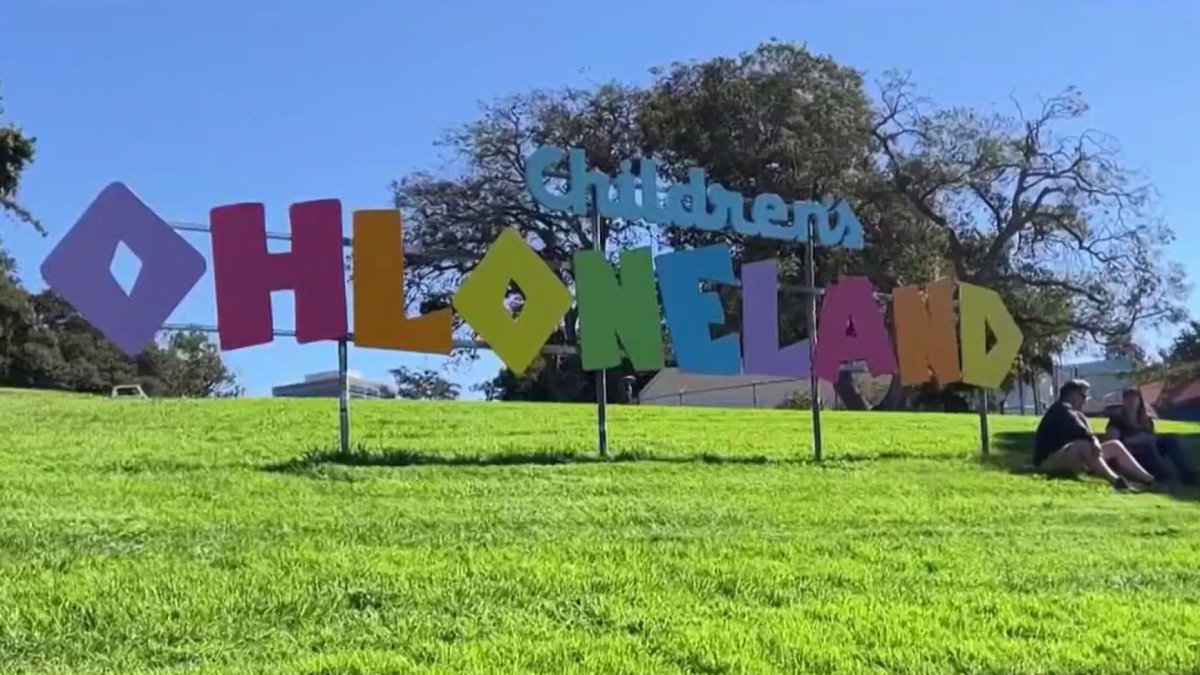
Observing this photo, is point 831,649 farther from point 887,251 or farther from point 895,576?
point 887,251

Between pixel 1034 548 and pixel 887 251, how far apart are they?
30958 mm

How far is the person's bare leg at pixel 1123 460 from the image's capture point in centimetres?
1239

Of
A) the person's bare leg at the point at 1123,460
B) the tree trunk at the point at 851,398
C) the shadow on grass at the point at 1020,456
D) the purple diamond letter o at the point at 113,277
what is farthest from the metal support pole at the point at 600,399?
the tree trunk at the point at 851,398

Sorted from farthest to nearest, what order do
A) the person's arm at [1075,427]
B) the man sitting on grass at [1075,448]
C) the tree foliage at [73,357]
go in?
the tree foliage at [73,357], the person's arm at [1075,427], the man sitting on grass at [1075,448]

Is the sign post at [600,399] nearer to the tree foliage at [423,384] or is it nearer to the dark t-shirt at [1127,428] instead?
the dark t-shirt at [1127,428]

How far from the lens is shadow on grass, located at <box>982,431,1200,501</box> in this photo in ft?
39.9

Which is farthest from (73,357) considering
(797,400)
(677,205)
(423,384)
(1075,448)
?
(1075,448)

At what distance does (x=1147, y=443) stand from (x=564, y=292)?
593 centimetres

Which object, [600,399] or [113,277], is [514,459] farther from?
[113,277]

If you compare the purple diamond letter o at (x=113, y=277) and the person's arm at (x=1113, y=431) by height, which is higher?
the purple diamond letter o at (x=113, y=277)

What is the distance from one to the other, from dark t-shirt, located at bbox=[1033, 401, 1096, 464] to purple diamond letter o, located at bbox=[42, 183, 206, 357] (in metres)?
7.87

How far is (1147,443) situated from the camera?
13.1 meters

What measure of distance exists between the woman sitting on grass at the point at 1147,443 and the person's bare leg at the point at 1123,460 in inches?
12.5

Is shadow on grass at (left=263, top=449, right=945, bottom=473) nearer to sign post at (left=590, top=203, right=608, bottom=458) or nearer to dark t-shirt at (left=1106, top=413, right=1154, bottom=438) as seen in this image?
sign post at (left=590, top=203, right=608, bottom=458)
